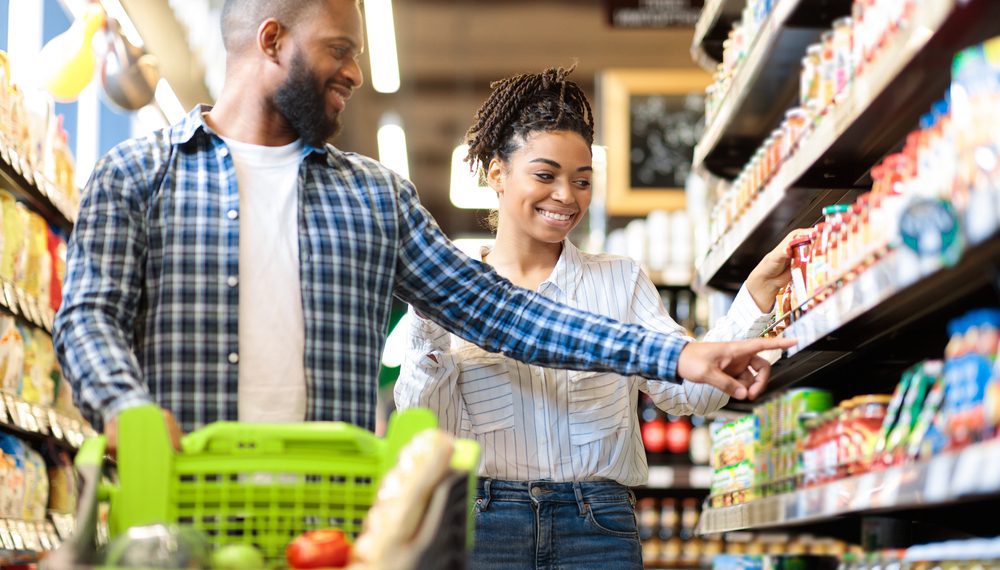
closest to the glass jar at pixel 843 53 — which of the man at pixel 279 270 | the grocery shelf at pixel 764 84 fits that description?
the grocery shelf at pixel 764 84

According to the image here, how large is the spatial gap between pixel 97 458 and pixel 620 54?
9512 mm

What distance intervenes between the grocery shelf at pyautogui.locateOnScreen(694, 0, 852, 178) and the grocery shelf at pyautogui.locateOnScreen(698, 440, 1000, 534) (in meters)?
1.12

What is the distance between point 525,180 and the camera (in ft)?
10.4

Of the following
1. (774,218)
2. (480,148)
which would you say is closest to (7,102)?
(480,148)

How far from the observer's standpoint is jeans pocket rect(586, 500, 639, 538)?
297cm

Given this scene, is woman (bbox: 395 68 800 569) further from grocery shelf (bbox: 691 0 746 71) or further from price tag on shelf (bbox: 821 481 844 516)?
grocery shelf (bbox: 691 0 746 71)

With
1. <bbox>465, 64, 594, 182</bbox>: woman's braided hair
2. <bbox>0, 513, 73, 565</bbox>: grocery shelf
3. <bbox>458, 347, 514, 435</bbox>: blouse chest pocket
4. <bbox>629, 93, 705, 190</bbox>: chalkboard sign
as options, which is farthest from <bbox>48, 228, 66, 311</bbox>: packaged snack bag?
<bbox>629, 93, 705, 190</bbox>: chalkboard sign

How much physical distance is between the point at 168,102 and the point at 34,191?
428 cm

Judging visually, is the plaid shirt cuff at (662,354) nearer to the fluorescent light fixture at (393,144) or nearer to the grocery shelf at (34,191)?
the grocery shelf at (34,191)

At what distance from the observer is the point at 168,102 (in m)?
8.67

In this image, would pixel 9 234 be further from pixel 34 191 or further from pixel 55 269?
pixel 55 269

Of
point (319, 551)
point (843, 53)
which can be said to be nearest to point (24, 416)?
A: point (319, 551)

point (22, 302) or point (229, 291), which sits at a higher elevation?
point (22, 302)

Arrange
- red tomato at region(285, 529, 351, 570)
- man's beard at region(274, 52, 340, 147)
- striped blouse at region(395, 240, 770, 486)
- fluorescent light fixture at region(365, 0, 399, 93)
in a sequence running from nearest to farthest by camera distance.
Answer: red tomato at region(285, 529, 351, 570)
man's beard at region(274, 52, 340, 147)
striped blouse at region(395, 240, 770, 486)
fluorescent light fixture at region(365, 0, 399, 93)
